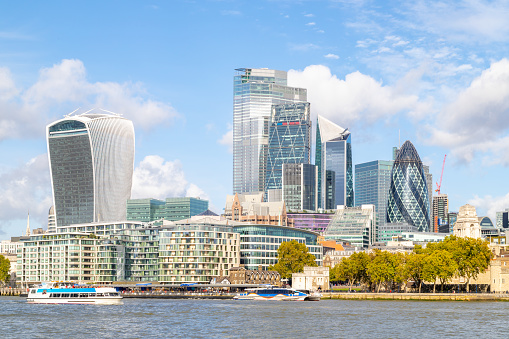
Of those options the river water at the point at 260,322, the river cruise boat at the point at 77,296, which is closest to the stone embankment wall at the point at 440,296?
the river water at the point at 260,322

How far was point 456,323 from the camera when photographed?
4707 inches

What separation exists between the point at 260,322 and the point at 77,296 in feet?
246

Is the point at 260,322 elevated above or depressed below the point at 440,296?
above

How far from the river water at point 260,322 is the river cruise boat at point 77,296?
1076 inches

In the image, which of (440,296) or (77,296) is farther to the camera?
(440,296)

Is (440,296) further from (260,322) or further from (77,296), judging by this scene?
(77,296)

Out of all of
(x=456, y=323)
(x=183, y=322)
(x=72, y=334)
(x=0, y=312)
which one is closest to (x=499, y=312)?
(x=456, y=323)

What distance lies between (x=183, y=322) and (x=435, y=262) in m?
92.1

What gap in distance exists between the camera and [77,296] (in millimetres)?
183500

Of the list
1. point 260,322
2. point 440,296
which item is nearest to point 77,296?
point 260,322

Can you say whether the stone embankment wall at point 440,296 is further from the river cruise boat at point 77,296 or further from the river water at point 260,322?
the river cruise boat at point 77,296

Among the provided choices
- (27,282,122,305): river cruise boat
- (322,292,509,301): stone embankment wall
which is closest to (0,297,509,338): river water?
(27,282,122,305): river cruise boat

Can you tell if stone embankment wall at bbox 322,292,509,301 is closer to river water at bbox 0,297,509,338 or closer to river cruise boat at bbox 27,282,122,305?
river water at bbox 0,297,509,338

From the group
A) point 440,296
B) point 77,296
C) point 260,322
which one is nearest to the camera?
point 260,322
